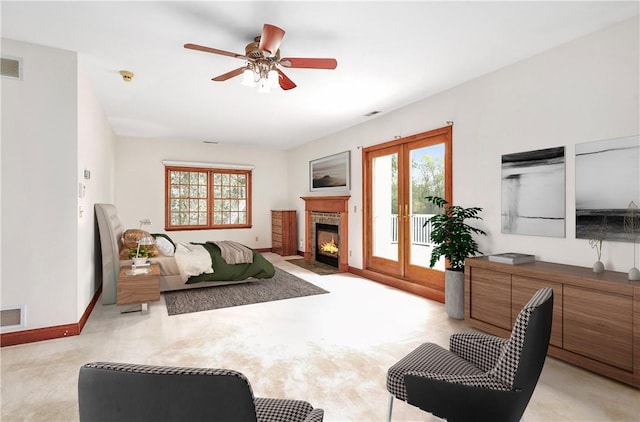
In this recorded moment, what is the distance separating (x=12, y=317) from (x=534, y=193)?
15.8 feet

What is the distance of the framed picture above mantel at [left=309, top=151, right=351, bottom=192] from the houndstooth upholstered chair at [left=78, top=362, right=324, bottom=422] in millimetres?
5451

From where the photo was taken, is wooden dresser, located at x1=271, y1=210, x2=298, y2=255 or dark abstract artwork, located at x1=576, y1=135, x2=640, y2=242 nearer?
dark abstract artwork, located at x1=576, y1=135, x2=640, y2=242

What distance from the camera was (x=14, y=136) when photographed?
9.73 ft

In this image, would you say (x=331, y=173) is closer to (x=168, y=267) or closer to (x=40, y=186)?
(x=168, y=267)

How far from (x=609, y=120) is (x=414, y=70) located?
5.63 ft

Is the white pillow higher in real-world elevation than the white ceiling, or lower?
lower

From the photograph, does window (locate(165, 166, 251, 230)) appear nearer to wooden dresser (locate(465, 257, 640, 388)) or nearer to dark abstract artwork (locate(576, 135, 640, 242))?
wooden dresser (locate(465, 257, 640, 388))

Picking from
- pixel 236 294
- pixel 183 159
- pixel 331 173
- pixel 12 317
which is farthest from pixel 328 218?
pixel 12 317

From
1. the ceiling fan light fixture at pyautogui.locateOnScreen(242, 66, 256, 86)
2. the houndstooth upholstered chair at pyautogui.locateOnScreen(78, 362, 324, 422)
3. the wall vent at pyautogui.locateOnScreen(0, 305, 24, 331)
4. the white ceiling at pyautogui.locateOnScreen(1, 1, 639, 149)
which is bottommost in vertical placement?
the wall vent at pyautogui.locateOnScreen(0, 305, 24, 331)

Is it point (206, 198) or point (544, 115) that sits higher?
point (544, 115)

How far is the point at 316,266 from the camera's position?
670cm

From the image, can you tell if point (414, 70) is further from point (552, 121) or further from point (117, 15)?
point (117, 15)

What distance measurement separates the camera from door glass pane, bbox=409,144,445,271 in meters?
4.45

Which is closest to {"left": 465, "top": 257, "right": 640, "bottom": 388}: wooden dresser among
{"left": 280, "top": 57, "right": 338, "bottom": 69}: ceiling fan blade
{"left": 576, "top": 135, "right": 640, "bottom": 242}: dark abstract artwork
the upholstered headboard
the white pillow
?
{"left": 576, "top": 135, "right": 640, "bottom": 242}: dark abstract artwork
